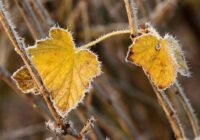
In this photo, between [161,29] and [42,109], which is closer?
[42,109]

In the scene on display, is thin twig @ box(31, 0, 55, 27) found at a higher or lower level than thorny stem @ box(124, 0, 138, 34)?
higher

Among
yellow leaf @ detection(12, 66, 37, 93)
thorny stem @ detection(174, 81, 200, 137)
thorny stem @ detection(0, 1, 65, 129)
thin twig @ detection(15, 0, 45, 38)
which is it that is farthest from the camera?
thin twig @ detection(15, 0, 45, 38)

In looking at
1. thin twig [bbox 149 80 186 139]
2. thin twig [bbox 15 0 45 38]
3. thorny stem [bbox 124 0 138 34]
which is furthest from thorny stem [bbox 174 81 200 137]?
thin twig [bbox 15 0 45 38]

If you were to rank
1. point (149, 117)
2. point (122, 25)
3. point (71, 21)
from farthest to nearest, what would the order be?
1. point (149, 117)
2. point (71, 21)
3. point (122, 25)

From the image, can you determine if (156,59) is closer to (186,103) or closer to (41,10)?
(186,103)

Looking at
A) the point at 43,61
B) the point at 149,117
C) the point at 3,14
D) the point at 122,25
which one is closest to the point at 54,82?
the point at 43,61

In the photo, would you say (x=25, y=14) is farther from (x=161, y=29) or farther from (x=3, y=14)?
(x=161, y=29)

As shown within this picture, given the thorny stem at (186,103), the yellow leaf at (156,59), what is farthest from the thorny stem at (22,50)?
the thorny stem at (186,103)

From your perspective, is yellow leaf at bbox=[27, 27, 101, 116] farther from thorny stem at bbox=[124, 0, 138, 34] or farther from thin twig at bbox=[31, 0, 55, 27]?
thin twig at bbox=[31, 0, 55, 27]
